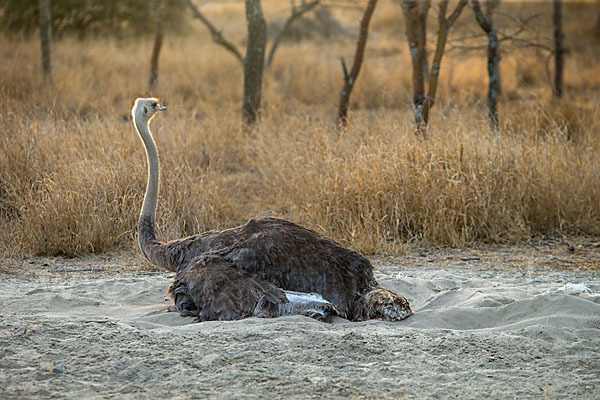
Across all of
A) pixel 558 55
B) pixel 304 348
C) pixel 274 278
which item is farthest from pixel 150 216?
pixel 558 55

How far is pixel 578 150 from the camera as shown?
7281 mm

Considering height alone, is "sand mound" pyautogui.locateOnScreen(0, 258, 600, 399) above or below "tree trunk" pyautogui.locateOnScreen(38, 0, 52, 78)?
below

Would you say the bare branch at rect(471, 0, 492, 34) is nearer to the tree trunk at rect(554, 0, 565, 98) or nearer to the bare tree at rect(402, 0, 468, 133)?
the bare tree at rect(402, 0, 468, 133)

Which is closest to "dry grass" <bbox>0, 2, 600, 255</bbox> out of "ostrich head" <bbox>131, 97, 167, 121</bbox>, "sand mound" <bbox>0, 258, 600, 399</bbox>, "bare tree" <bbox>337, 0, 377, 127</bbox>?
"bare tree" <bbox>337, 0, 377, 127</bbox>

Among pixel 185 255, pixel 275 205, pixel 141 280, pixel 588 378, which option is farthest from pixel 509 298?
pixel 275 205

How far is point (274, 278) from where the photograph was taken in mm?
3934

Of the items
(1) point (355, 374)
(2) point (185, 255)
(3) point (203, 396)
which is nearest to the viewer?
(3) point (203, 396)

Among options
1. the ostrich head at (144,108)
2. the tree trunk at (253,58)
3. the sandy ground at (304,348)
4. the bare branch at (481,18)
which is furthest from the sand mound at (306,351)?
the tree trunk at (253,58)

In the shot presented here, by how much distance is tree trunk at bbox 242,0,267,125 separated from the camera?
10.4 m

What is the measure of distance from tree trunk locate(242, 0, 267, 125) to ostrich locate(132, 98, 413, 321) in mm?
6454

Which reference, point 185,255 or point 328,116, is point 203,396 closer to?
point 185,255

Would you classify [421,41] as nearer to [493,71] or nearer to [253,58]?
[493,71]

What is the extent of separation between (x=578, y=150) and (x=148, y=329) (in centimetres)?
510

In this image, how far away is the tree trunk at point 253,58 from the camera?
10445 millimetres
